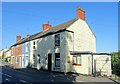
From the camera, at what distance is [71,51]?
59.9ft

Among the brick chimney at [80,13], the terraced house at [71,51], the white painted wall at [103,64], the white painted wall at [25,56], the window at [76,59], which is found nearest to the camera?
the white painted wall at [103,64]

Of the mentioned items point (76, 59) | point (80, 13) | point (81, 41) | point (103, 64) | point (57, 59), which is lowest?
point (103, 64)

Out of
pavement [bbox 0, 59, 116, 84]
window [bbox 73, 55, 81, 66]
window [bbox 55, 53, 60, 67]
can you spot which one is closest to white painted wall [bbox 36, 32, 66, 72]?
window [bbox 55, 53, 60, 67]

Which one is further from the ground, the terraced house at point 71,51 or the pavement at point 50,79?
the terraced house at point 71,51

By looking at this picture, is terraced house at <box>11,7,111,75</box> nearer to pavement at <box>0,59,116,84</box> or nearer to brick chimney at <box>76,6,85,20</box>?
brick chimney at <box>76,6,85,20</box>

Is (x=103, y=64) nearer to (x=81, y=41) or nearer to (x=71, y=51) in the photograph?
(x=71, y=51)

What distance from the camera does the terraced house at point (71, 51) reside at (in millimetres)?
15989

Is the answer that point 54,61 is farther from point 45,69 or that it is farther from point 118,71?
point 118,71

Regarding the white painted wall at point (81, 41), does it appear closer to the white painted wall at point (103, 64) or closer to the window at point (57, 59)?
the white painted wall at point (103, 64)

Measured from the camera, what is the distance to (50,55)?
67.1 feet

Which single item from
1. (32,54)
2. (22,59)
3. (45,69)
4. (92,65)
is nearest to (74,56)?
(92,65)

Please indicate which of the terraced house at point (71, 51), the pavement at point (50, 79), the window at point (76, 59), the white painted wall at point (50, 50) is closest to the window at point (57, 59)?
the terraced house at point (71, 51)

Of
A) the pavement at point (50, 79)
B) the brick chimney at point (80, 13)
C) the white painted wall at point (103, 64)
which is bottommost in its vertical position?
the pavement at point (50, 79)

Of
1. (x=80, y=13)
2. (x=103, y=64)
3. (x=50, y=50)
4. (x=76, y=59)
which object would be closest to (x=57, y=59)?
(x=50, y=50)
